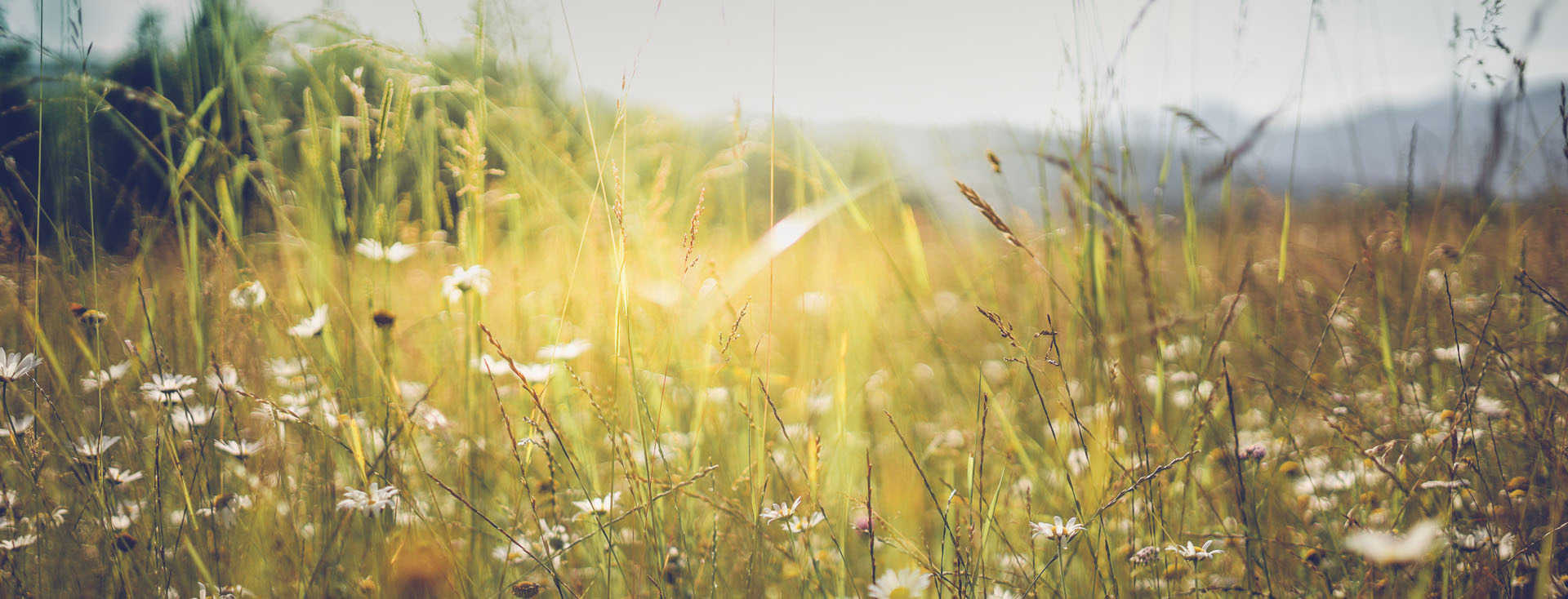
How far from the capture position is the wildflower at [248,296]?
1038 mm

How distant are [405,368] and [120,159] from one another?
5.30m

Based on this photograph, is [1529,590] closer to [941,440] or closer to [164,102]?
[941,440]

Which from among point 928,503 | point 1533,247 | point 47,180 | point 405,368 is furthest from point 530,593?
point 1533,247

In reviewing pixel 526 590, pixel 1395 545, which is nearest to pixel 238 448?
pixel 526 590

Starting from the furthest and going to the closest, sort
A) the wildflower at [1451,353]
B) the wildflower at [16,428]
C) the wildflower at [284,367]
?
the wildflower at [284,367] → the wildflower at [1451,353] → the wildflower at [16,428]

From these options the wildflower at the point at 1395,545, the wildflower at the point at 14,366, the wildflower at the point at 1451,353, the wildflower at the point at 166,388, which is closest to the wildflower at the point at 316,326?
the wildflower at the point at 166,388

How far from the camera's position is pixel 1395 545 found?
0.56 metres

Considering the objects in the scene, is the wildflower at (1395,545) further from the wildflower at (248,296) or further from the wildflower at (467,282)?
the wildflower at (248,296)

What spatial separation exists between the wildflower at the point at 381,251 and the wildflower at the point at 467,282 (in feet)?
0.29

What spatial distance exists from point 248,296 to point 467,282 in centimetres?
53

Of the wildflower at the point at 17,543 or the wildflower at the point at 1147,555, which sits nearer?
the wildflower at the point at 1147,555

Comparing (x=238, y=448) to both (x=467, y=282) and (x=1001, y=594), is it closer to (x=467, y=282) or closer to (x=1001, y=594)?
(x=467, y=282)

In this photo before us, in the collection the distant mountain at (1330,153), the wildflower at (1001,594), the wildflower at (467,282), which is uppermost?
the distant mountain at (1330,153)

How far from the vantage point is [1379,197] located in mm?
1394
